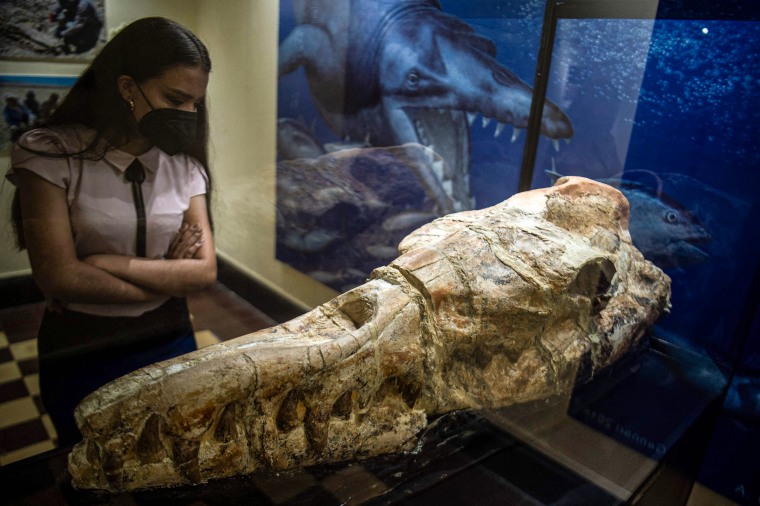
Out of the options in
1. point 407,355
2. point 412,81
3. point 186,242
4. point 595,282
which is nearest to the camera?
point 186,242

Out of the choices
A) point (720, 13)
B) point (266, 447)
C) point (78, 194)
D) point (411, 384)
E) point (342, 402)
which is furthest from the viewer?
point (720, 13)

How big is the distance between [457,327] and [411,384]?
227 mm

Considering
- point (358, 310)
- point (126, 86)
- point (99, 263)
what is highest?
point (126, 86)

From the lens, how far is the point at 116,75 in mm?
1267

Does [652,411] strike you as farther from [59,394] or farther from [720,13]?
[59,394]

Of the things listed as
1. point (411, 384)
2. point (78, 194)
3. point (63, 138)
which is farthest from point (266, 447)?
point (63, 138)

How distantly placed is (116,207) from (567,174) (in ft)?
6.52

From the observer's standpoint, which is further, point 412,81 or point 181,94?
point 412,81

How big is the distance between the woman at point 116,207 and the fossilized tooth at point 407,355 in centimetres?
19

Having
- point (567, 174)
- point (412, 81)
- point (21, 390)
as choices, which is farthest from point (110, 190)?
point (567, 174)

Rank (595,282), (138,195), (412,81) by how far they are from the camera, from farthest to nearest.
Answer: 1. (412,81)
2. (595,282)
3. (138,195)

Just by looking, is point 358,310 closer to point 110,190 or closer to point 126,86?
point 110,190

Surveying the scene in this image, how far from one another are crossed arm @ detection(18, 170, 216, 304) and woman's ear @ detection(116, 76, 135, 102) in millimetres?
252

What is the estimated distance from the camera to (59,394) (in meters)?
1.48
